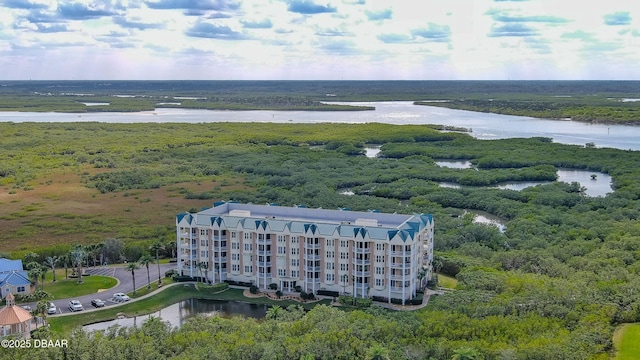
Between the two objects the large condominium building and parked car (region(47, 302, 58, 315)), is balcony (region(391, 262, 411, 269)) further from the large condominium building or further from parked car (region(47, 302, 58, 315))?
parked car (region(47, 302, 58, 315))

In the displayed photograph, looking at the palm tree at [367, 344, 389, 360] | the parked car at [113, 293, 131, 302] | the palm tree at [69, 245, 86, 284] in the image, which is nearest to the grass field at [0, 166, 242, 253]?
the palm tree at [69, 245, 86, 284]

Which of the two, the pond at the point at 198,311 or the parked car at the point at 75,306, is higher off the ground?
the parked car at the point at 75,306

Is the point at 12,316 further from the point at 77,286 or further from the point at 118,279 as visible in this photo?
the point at 118,279

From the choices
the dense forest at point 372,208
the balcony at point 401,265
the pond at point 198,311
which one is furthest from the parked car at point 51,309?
the balcony at point 401,265

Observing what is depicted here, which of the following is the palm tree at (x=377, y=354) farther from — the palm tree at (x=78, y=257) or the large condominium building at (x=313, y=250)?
the palm tree at (x=78, y=257)

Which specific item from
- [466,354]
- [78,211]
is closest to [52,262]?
[78,211]
